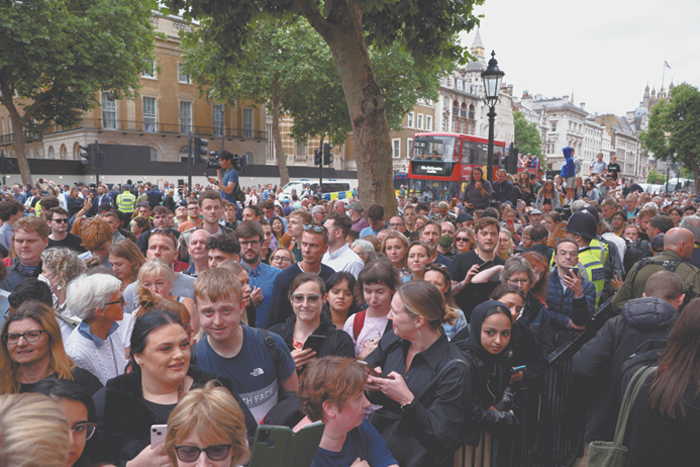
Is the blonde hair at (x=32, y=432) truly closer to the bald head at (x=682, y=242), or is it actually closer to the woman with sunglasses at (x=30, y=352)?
the woman with sunglasses at (x=30, y=352)

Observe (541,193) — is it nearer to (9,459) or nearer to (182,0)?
(182,0)

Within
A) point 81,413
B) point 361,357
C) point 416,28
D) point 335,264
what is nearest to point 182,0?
point 416,28

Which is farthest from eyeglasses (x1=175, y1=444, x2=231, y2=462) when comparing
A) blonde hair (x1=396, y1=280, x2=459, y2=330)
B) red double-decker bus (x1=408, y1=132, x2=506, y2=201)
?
red double-decker bus (x1=408, y1=132, x2=506, y2=201)

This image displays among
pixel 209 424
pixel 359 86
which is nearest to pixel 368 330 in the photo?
pixel 209 424

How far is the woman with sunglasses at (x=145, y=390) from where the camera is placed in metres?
2.23

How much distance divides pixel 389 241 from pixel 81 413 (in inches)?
146

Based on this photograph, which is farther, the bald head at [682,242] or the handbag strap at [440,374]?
the bald head at [682,242]

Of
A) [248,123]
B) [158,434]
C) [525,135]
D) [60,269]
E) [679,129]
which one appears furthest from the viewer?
[525,135]

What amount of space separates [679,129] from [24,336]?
52.1m

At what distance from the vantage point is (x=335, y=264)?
530 cm

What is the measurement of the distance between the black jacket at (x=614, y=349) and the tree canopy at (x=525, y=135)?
82328mm

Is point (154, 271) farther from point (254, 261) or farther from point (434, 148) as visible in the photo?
point (434, 148)

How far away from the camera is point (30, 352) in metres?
2.55

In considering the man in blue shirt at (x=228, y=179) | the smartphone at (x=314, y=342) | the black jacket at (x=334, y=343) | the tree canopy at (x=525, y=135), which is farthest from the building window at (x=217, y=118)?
the tree canopy at (x=525, y=135)
